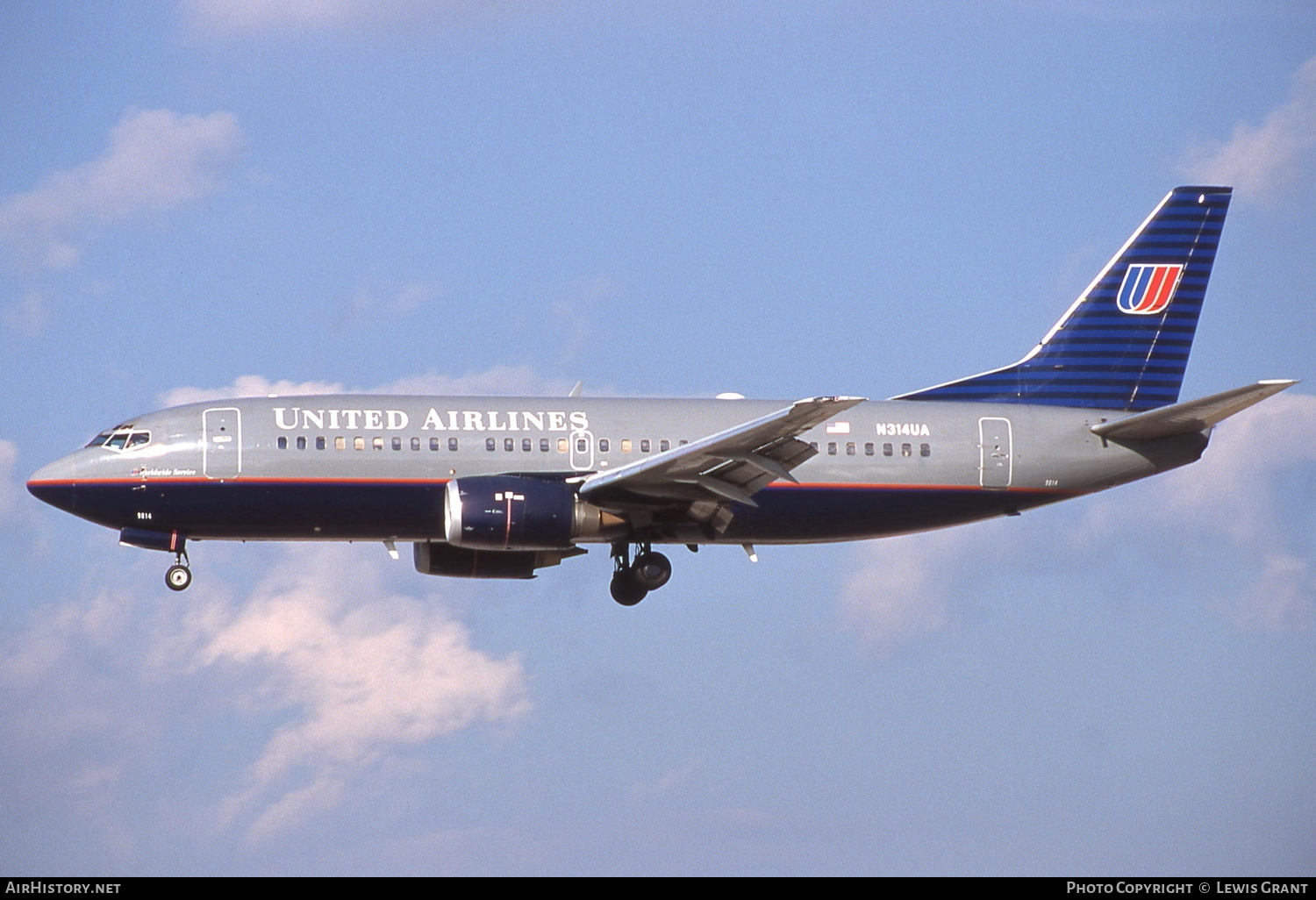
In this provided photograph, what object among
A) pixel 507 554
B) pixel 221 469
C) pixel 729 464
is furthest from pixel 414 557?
pixel 729 464

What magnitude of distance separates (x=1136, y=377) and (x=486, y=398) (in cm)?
1693

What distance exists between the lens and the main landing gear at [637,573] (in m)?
42.4

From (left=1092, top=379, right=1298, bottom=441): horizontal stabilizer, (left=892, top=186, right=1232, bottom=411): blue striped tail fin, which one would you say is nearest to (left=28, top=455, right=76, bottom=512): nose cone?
(left=892, top=186, right=1232, bottom=411): blue striped tail fin

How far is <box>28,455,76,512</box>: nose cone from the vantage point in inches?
1572

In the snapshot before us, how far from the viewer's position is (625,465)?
4169 centimetres

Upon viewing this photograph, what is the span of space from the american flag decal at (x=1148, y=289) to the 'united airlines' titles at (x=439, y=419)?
15599 millimetres

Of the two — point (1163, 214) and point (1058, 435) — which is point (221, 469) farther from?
point (1163, 214)

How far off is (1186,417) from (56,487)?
25.6 metres

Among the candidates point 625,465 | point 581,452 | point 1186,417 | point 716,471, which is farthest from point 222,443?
point 1186,417

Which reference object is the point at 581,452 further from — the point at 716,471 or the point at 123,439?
the point at 123,439

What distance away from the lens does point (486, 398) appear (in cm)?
4209

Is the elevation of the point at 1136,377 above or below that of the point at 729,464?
above

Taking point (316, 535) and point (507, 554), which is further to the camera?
point (507, 554)
